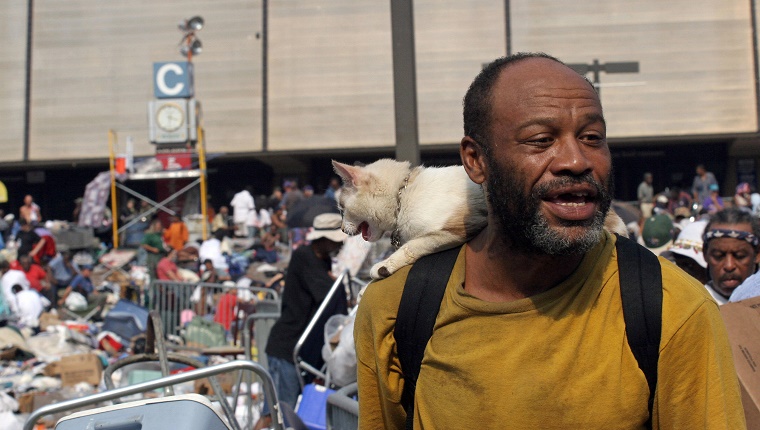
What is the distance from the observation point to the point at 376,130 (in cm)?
2777

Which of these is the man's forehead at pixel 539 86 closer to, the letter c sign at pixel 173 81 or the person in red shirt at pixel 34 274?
the person in red shirt at pixel 34 274

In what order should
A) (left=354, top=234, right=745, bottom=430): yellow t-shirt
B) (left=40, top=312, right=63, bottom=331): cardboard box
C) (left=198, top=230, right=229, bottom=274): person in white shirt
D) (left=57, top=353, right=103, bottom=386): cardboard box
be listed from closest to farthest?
1. (left=354, top=234, right=745, bottom=430): yellow t-shirt
2. (left=57, top=353, right=103, bottom=386): cardboard box
3. (left=40, top=312, right=63, bottom=331): cardboard box
4. (left=198, top=230, right=229, bottom=274): person in white shirt

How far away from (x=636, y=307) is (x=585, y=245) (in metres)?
0.16

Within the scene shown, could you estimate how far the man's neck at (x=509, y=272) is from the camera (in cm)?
172

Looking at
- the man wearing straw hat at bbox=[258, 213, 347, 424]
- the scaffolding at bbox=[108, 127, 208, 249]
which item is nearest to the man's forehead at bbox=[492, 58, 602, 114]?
the man wearing straw hat at bbox=[258, 213, 347, 424]

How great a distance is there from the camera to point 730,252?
400cm

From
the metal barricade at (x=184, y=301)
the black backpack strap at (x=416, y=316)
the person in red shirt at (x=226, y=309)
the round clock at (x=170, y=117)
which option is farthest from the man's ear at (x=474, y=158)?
the round clock at (x=170, y=117)

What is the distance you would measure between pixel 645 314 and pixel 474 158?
534mm

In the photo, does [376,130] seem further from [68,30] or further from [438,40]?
[68,30]

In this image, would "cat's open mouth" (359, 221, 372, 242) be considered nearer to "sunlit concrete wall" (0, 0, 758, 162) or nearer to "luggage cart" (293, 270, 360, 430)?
"luggage cart" (293, 270, 360, 430)

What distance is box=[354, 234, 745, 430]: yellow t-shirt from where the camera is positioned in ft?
4.96

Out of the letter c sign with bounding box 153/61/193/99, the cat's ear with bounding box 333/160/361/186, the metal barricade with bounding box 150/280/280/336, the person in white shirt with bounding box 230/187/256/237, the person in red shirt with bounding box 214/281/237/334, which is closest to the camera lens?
the cat's ear with bounding box 333/160/361/186

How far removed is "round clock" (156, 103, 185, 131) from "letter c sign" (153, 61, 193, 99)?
1.62ft

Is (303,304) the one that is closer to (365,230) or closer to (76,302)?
(365,230)
